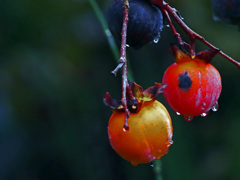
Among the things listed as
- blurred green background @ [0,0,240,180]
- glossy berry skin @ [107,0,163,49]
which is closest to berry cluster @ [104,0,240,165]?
glossy berry skin @ [107,0,163,49]

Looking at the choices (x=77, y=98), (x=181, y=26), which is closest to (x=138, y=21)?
(x=181, y=26)

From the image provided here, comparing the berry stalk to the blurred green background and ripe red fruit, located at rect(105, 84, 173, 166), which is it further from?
the blurred green background

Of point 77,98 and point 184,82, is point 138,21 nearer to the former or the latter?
point 184,82

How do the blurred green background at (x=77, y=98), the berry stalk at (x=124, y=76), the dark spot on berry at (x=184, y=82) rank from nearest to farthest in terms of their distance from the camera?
the berry stalk at (x=124, y=76) < the dark spot on berry at (x=184, y=82) < the blurred green background at (x=77, y=98)

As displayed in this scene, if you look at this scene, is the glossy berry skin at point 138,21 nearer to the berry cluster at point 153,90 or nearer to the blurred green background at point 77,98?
the berry cluster at point 153,90

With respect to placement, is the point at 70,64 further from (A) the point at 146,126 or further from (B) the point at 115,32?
(A) the point at 146,126

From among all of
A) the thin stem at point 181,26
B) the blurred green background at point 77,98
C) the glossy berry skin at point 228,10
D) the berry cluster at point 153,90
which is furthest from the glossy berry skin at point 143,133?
the blurred green background at point 77,98

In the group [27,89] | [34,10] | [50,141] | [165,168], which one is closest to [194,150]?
[165,168]
